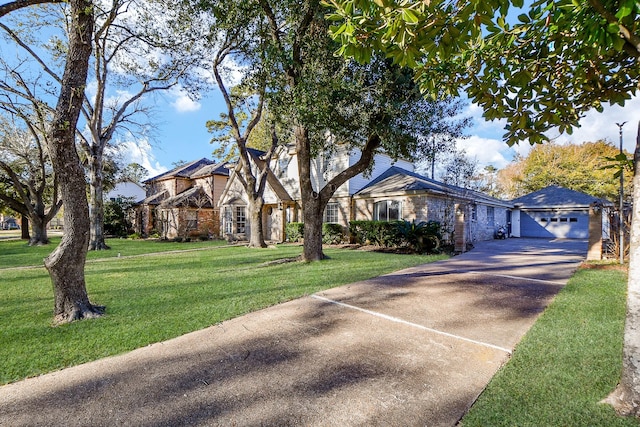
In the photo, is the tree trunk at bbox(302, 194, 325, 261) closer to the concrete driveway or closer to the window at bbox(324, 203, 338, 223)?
the concrete driveway

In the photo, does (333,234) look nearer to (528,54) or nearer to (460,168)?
(460,168)

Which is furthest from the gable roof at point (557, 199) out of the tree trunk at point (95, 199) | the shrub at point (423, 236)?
the tree trunk at point (95, 199)

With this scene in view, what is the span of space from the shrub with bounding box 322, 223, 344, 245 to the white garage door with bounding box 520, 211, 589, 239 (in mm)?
16507

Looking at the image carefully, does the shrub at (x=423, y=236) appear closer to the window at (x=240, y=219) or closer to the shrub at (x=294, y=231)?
the shrub at (x=294, y=231)

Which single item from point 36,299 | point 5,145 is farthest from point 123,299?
point 5,145

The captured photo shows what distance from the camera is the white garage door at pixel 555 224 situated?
71.9 feet

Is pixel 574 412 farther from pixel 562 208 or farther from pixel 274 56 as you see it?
pixel 562 208

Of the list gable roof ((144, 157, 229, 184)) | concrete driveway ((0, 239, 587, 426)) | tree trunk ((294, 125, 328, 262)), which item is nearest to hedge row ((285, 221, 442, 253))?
tree trunk ((294, 125, 328, 262))

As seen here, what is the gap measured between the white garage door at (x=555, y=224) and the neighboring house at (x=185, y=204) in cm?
2450

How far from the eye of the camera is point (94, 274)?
9.05 meters

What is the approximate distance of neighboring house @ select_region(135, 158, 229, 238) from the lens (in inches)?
915

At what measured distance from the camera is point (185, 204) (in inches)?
903

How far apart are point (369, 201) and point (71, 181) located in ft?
48.5

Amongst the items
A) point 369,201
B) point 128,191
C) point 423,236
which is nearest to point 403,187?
point 369,201
